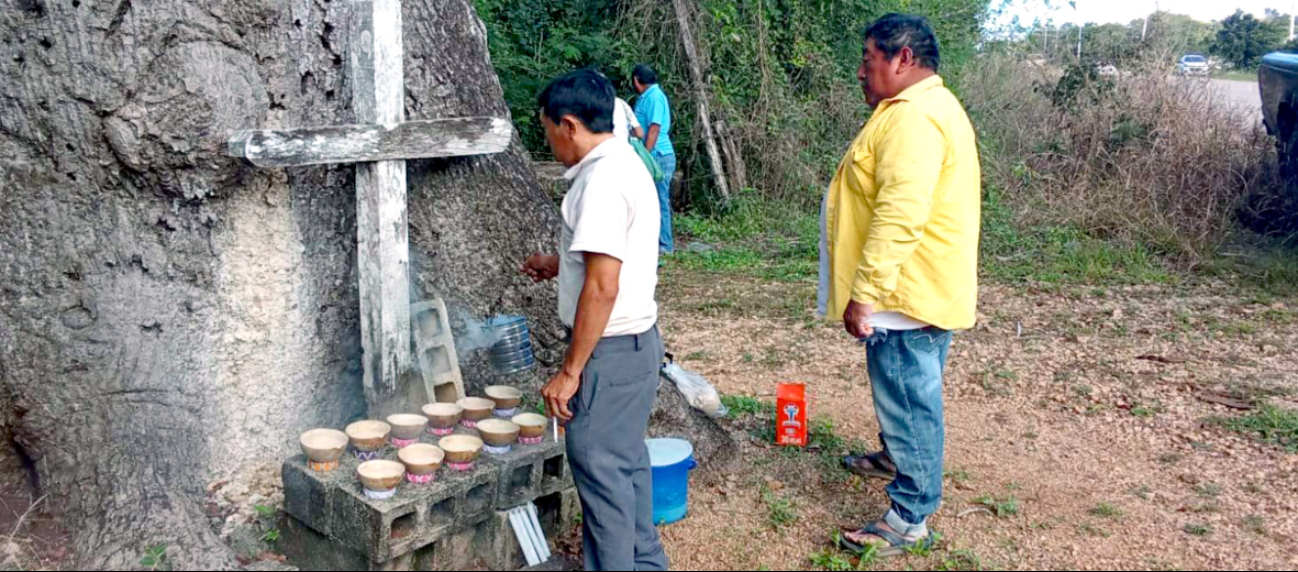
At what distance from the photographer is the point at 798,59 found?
39.4 feet

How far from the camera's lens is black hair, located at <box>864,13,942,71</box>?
134 inches

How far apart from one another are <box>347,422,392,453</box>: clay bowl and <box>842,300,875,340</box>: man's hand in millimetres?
1564

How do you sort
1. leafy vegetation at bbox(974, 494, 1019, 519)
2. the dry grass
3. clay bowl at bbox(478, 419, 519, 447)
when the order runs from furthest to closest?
1. the dry grass
2. leafy vegetation at bbox(974, 494, 1019, 519)
3. clay bowl at bbox(478, 419, 519, 447)

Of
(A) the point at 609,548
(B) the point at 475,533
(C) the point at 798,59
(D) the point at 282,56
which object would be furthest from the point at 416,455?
(C) the point at 798,59

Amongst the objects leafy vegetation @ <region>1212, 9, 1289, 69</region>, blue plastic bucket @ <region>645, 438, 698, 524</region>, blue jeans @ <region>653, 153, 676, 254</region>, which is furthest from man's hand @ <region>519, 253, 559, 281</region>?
leafy vegetation @ <region>1212, 9, 1289, 69</region>

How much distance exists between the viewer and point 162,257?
11.9 feet

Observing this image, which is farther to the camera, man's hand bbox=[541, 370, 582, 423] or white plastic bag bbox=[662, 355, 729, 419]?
white plastic bag bbox=[662, 355, 729, 419]

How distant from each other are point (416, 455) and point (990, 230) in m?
7.46

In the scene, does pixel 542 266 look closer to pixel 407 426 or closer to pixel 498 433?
pixel 498 433

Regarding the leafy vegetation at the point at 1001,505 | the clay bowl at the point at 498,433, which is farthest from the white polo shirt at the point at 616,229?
the leafy vegetation at the point at 1001,505

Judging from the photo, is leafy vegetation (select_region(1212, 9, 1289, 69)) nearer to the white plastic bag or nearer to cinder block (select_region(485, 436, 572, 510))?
the white plastic bag

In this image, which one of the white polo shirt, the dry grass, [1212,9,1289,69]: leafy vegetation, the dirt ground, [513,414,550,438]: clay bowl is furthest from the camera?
[1212,9,1289,69]: leafy vegetation

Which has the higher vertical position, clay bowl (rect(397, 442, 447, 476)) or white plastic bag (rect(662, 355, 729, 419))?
clay bowl (rect(397, 442, 447, 476))

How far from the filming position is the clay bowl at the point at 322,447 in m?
3.38
